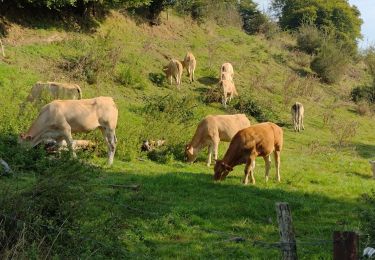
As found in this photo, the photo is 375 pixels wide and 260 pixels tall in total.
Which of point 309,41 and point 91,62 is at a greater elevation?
point 309,41

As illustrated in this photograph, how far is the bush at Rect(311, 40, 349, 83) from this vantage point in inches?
1577

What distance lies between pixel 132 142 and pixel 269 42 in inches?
Answer: 1149

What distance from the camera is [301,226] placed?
1114 cm

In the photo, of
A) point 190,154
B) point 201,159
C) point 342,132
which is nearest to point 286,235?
point 190,154

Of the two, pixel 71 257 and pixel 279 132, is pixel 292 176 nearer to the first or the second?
pixel 279 132

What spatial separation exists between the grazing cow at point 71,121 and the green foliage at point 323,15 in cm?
5108

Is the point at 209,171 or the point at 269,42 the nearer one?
the point at 209,171

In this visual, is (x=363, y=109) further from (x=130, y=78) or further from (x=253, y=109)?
(x=130, y=78)

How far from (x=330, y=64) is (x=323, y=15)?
3022cm

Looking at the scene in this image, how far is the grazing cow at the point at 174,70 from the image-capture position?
28047mm

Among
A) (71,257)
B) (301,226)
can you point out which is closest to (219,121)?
(301,226)

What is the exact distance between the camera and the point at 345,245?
5066 millimetres

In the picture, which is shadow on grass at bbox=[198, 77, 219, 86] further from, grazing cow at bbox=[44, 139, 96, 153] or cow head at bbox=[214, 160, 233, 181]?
cow head at bbox=[214, 160, 233, 181]

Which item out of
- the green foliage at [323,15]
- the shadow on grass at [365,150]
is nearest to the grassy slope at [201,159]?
the shadow on grass at [365,150]
